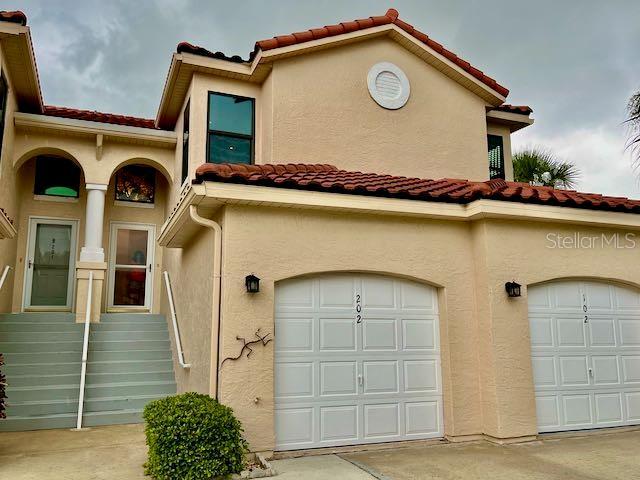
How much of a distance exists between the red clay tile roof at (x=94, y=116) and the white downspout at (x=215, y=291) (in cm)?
672

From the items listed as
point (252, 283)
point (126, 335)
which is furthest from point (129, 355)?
point (252, 283)

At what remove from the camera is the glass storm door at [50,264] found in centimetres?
1220

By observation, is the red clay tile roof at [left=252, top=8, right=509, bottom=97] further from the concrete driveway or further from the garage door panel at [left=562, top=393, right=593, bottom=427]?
the concrete driveway

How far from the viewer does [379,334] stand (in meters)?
7.45

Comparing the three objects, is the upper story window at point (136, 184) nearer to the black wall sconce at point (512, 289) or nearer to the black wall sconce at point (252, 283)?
the black wall sconce at point (252, 283)

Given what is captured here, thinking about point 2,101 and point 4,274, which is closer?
point 2,101

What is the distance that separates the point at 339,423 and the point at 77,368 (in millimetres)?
5524

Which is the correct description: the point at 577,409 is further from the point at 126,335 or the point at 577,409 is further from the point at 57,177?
the point at 57,177

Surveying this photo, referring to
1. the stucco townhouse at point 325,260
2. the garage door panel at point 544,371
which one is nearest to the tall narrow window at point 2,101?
the stucco townhouse at point 325,260

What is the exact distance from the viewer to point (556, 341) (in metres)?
8.13

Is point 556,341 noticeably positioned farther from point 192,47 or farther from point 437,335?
point 192,47

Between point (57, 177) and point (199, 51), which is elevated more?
point (199, 51)

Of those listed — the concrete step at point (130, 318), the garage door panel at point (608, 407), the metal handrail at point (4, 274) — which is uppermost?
the metal handrail at point (4, 274)

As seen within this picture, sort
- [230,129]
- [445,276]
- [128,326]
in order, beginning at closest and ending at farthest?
[445,276] → [230,129] → [128,326]
